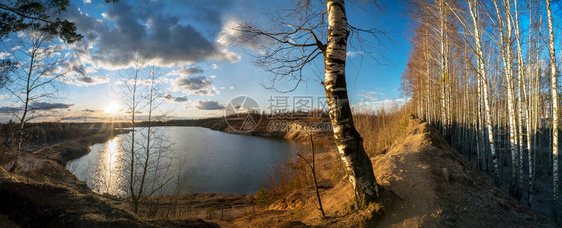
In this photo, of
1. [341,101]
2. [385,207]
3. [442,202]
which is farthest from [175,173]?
[442,202]

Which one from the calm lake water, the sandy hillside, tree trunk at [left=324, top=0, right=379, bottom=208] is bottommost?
the calm lake water

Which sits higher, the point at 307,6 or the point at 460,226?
the point at 307,6

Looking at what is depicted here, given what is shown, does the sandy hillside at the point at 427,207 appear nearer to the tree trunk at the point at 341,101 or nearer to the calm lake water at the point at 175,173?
the tree trunk at the point at 341,101

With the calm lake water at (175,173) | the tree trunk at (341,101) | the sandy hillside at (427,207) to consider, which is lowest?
the calm lake water at (175,173)

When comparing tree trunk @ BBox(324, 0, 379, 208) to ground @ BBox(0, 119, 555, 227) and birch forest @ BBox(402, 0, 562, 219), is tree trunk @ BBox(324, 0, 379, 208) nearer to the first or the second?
ground @ BBox(0, 119, 555, 227)

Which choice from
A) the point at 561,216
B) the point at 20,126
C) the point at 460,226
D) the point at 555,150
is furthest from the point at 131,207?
the point at 561,216

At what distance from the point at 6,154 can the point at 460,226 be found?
50.9 ft

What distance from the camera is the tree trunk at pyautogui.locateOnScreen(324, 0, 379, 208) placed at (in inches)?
132

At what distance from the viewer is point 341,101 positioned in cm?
336

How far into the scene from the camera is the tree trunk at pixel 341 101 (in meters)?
3.35

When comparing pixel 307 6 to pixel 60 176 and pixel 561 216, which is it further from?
pixel 60 176

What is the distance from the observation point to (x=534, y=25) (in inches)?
293

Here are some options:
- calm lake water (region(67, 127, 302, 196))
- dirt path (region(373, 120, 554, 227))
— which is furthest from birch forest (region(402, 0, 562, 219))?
calm lake water (region(67, 127, 302, 196))

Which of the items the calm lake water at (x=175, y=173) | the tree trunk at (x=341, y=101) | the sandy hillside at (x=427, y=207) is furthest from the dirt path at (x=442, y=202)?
the calm lake water at (x=175, y=173)
